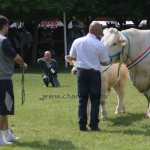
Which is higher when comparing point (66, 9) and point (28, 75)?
point (66, 9)

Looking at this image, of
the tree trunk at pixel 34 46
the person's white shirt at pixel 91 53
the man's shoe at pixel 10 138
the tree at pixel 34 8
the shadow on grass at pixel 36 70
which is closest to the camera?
the man's shoe at pixel 10 138

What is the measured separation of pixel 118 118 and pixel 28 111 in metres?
2.41

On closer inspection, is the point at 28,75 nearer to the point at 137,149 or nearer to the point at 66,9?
the point at 66,9

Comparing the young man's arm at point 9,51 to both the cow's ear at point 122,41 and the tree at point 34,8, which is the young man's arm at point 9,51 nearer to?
the cow's ear at point 122,41

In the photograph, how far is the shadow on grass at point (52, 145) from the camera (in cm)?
743

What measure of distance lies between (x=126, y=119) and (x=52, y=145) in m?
2.90

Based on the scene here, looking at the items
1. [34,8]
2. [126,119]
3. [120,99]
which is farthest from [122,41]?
[34,8]

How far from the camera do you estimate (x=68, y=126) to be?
9266mm

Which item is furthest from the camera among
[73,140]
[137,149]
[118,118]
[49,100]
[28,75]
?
[28,75]

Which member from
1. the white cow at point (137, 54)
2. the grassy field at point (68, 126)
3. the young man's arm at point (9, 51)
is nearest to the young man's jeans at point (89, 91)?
the grassy field at point (68, 126)

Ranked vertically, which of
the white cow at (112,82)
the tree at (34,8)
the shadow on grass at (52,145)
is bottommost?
the shadow on grass at (52,145)

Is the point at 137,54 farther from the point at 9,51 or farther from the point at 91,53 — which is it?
the point at 9,51

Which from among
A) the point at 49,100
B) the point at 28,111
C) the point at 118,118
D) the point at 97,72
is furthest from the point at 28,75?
the point at 97,72

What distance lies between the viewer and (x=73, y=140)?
314 inches
